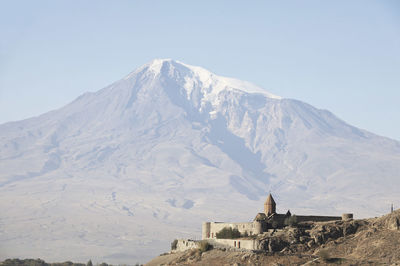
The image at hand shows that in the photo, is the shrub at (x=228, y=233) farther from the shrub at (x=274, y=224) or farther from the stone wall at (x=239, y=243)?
the shrub at (x=274, y=224)

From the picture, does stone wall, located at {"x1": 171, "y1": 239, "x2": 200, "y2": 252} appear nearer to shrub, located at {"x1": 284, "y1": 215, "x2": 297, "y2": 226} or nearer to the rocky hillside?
the rocky hillside

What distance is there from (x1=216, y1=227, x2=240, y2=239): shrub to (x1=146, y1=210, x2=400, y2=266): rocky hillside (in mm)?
4419

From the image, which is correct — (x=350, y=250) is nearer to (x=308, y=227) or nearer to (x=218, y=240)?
(x=308, y=227)

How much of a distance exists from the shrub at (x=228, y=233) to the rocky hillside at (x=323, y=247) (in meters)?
4.42

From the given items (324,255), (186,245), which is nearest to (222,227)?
(186,245)

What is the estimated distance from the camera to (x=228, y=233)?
280 ft

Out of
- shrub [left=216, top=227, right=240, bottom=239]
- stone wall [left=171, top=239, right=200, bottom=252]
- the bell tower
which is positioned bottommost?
stone wall [left=171, top=239, right=200, bottom=252]

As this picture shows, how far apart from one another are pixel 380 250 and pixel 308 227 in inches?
429

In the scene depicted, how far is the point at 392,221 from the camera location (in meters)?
76.4

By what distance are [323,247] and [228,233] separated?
12.8 meters

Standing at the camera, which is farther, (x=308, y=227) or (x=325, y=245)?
(x=308, y=227)

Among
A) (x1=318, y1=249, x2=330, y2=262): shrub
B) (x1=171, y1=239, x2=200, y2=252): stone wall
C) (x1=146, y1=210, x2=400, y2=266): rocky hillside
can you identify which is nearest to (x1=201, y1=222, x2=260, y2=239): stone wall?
(x1=146, y1=210, x2=400, y2=266): rocky hillside

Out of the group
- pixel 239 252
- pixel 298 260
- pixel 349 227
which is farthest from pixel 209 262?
pixel 349 227

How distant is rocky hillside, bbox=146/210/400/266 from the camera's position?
70812 millimetres
